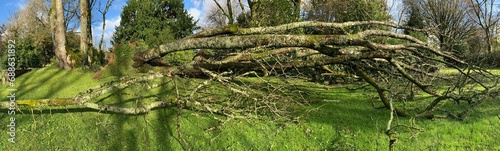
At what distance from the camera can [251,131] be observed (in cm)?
438

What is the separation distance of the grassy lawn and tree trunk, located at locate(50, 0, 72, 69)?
4.07m

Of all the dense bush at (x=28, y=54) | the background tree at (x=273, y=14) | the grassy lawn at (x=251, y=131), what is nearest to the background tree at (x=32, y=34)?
the dense bush at (x=28, y=54)

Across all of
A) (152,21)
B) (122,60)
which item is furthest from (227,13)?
(122,60)

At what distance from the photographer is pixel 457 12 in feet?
80.9

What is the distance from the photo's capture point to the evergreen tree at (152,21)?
1812 centimetres

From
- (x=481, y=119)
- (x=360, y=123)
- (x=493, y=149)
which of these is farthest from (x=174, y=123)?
(x=481, y=119)

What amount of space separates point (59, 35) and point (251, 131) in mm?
7240

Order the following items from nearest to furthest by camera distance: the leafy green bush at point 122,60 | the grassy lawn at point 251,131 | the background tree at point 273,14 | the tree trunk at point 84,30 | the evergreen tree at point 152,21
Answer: the grassy lawn at point 251,131, the leafy green bush at point 122,60, the tree trunk at point 84,30, the background tree at point 273,14, the evergreen tree at point 152,21

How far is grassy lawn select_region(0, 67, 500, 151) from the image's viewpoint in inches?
161

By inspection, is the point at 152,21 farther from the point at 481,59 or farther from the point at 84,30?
the point at 481,59

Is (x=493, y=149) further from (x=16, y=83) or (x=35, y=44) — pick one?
(x=35, y=44)

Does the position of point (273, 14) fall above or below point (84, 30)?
above

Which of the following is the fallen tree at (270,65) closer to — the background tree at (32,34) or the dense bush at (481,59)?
the dense bush at (481,59)

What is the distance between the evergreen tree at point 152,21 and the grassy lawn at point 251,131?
13.0 meters
